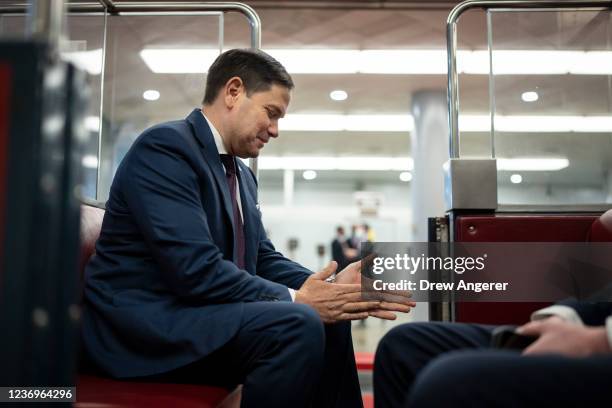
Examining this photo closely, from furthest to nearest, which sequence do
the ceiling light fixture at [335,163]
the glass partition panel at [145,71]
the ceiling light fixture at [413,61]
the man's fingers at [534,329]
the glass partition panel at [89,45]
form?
the ceiling light fixture at [335,163], the ceiling light fixture at [413,61], the glass partition panel at [145,71], the glass partition panel at [89,45], the man's fingers at [534,329]

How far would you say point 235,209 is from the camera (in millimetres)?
1644

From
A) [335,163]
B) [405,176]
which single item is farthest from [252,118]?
[405,176]

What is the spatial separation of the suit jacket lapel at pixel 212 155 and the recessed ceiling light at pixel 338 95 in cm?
687

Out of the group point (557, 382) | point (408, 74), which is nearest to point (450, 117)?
point (557, 382)

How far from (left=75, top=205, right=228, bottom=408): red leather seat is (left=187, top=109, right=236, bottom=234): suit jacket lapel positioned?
438mm

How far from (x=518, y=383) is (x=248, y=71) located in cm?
130

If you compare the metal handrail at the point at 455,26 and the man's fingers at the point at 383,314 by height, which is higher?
the metal handrail at the point at 455,26

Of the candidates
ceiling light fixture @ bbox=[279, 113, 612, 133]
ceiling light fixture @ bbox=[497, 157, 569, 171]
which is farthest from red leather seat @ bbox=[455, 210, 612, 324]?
ceiling light fixture @ bbox=[279, 113, 612, 133]

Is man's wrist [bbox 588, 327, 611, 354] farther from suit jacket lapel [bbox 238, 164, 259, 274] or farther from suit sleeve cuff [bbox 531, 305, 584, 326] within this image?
suit jacket lapel [bbox 238, 164, 259, 274]

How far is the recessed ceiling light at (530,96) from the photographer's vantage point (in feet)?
18.6

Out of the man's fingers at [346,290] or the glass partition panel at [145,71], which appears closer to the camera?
the man's fingers at [346,290]

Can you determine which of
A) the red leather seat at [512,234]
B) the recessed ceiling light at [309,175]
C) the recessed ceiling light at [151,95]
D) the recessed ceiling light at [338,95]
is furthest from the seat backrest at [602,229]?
the recessed ceiling light at [309,175]

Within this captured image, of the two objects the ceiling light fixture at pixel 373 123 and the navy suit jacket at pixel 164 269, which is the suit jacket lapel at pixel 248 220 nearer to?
the navy suit jacket at pixel 164 269

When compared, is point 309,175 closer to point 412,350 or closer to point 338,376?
point 338,376
